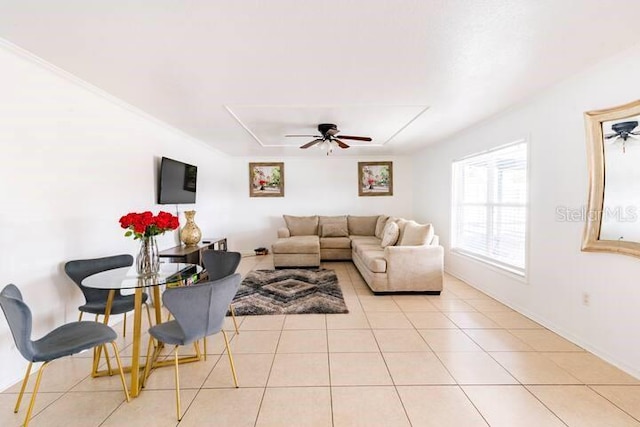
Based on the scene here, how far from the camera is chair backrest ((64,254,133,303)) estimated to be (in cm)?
238

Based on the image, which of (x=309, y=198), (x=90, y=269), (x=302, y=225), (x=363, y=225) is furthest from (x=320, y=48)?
(x=309, y=198)

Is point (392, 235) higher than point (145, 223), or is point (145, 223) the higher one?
point (145, 223)

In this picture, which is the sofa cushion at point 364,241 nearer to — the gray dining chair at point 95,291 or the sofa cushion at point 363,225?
the sofa cushion at point 363,225

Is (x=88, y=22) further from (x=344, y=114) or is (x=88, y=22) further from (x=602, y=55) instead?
(x=602, y=55)

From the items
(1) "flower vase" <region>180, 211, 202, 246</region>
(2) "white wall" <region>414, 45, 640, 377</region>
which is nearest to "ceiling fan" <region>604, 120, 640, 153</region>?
(2) "white wall" <region>414, 45, 640, 377</region>

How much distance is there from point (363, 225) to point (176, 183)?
154 inches

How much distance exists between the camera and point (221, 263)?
9.23ft

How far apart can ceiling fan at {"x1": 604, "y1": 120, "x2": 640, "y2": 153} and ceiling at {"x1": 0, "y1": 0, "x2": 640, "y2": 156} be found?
1.77 ft

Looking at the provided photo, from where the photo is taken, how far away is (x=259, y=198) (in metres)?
6.94

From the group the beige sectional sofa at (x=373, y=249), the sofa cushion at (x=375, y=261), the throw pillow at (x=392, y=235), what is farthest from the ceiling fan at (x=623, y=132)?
the throw pillow at (x=392, y=235)

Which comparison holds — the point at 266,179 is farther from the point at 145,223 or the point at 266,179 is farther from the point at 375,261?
the point at 145,223

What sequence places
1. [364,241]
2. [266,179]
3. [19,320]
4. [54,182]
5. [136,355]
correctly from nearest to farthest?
[19,320], [136,355], [54,182], [364,241], [266,179]

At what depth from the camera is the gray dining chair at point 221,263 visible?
8.90ft

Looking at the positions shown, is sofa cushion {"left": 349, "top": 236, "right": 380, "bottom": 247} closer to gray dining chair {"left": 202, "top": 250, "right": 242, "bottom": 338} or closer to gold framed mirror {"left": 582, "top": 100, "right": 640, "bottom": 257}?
gray dining chair {"left": 202, "top": 250, "right": 242, "bottom": 338}
